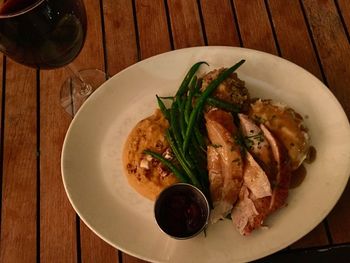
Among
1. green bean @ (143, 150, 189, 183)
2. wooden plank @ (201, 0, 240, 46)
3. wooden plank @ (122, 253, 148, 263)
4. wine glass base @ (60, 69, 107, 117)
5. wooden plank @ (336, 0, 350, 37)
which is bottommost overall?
wooden plank @ (122, 253, 148, 263)

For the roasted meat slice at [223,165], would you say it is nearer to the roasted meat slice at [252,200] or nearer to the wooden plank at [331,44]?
the roasted meat slice at [252,200]

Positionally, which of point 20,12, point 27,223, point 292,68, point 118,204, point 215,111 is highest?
point 20,12

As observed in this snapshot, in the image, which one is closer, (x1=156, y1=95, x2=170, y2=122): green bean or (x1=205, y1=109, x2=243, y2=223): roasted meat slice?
(x1=205, y1=109, x2=243, y2=223): roasted meat slice

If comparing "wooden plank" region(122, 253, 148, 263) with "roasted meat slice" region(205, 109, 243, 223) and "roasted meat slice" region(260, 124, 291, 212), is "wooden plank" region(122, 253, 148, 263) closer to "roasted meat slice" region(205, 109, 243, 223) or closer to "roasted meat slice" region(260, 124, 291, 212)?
"roasted meat slice" region(205, 109, 243, 223)

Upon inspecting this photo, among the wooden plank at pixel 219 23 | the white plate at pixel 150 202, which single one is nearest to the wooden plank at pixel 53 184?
the white plate at pixel 150 202

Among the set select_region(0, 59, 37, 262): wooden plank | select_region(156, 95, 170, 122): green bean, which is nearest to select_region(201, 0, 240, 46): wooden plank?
select_region(156, 95, 170, 122): green bean

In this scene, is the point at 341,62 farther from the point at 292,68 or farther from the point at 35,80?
the point at 35,80

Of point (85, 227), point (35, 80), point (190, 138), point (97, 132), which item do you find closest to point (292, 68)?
point (190, 138)
